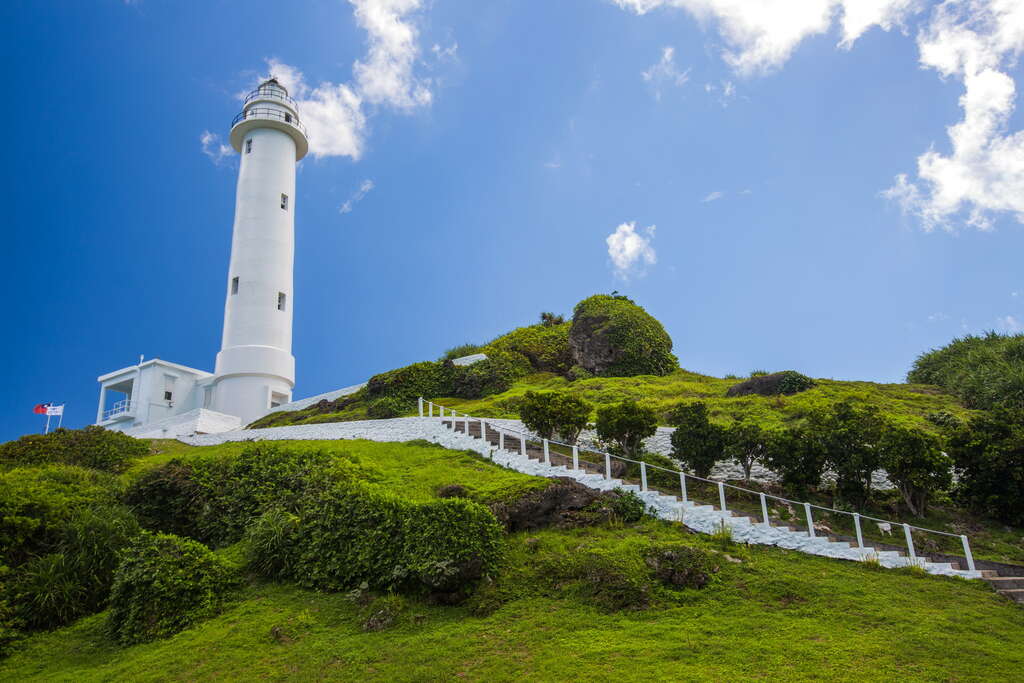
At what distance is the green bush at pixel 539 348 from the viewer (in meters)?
34.6

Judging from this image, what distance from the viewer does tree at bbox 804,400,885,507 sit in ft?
50.6

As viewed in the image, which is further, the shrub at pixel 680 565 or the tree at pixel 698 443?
the tree at pixel 698 443

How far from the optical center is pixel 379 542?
38.5 ft

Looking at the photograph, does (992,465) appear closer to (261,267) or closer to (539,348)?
(539,348)

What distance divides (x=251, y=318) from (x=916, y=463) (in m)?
27.6

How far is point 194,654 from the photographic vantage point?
10.2m

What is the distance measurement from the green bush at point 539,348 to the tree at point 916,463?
63.5 feet

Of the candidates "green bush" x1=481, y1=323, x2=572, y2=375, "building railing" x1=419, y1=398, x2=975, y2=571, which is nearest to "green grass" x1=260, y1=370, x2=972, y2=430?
"green bush" x1=481, y1=323, x2=572, y2=375

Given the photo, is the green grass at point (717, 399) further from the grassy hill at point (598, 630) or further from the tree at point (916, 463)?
the grassy hill at point (598, 630)

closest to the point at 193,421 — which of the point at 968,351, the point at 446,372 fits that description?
the point at 446,372

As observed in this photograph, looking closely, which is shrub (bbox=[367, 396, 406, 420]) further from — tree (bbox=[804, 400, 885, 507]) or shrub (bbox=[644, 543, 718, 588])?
shrub (bbox=[644, 543, 718, 588])

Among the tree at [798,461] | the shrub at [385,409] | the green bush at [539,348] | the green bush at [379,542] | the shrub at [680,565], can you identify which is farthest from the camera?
the green bush at [539,348]

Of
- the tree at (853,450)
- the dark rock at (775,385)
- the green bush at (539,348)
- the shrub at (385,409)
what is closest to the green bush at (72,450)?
the shrub at (385,409)

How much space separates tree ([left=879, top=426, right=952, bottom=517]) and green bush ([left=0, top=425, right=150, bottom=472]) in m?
18.4
